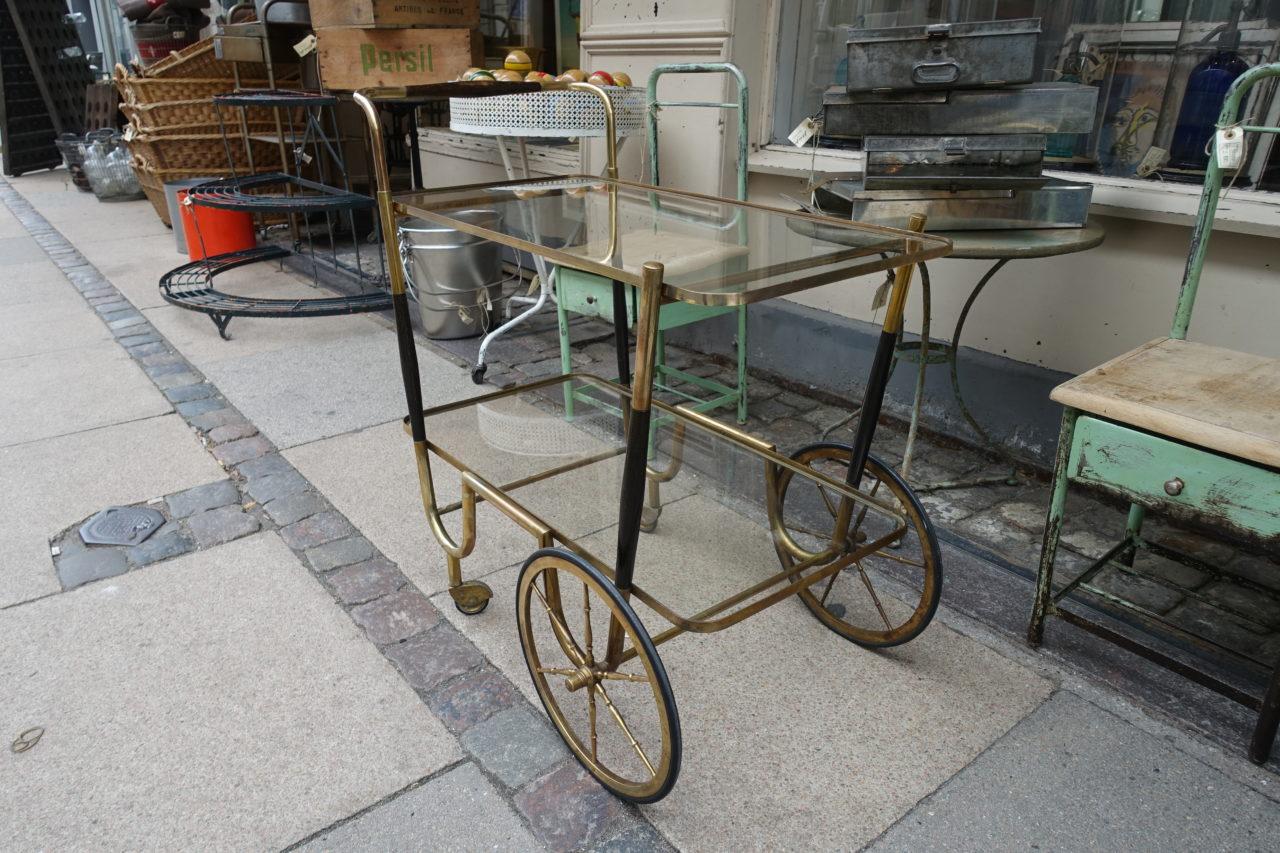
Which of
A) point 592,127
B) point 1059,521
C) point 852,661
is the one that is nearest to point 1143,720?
point 1059,521

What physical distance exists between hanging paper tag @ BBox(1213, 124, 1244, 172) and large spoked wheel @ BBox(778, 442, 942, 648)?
98cm

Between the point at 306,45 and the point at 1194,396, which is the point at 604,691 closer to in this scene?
the point at 1194,396

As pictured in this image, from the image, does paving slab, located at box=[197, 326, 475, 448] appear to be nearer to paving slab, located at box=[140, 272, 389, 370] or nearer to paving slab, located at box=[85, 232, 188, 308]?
paving slab, located at box=[140, 272, 389, 370]

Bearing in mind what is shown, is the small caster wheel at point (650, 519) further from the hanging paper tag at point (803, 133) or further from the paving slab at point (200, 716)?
the hanging paper tag at point (803, 133)

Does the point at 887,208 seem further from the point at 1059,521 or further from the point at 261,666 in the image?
the point at 261,666

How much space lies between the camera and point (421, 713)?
6.40ft

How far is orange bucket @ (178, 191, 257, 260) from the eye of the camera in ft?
18.1

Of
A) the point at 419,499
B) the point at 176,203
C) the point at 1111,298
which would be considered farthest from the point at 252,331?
the point at 1111,298

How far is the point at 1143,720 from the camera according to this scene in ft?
6.23

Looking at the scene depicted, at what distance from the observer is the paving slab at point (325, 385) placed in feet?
11.5

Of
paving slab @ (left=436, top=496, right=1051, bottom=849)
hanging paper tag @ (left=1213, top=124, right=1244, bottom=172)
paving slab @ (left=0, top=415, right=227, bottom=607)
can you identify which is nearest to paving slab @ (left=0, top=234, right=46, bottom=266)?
paving slab @ (left=0, top=415, right=227, bottom=607)

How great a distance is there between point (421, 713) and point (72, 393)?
9.43 feet

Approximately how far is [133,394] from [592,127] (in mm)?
2385

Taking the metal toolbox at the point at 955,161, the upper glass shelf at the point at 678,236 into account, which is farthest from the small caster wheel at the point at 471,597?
the metal toolbox at the point at 955,161
